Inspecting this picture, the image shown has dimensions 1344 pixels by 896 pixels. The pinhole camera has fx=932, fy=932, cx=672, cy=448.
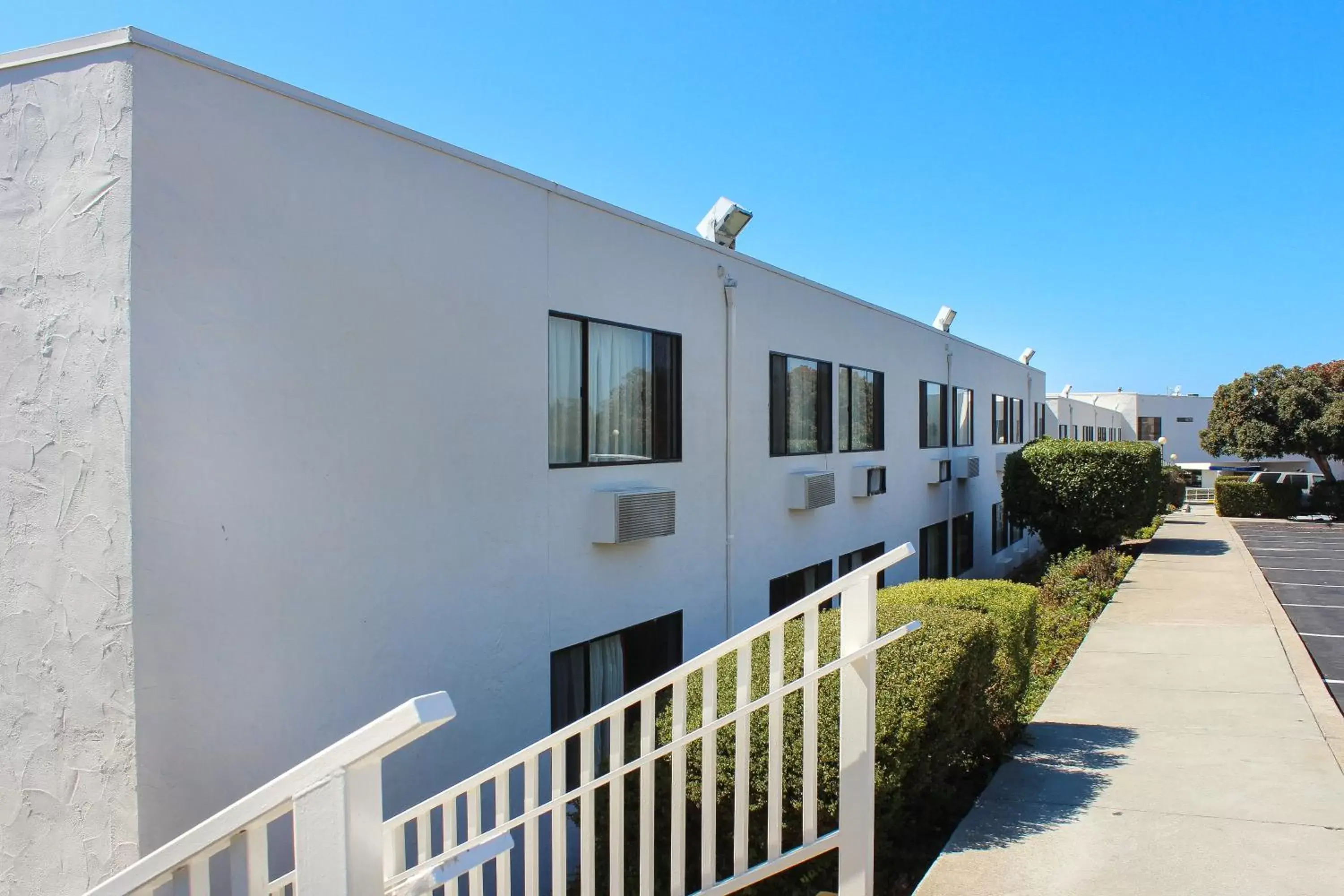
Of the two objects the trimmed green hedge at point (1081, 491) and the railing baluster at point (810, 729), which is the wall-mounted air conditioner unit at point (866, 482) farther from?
the railing baluster at point (810, 729)

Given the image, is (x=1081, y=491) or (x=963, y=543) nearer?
(x=963, y=543)

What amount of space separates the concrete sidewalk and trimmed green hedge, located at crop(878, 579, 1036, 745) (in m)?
0.31

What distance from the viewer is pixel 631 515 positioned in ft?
24.1

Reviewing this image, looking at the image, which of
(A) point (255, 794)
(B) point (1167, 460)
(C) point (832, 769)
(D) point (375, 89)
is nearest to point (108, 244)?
(D) point (375, 89)

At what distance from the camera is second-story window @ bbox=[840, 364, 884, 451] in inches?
484

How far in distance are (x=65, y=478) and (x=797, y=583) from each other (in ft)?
26.0

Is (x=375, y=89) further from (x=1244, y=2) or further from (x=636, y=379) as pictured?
(x=1244, y=2)

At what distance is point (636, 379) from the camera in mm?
7988

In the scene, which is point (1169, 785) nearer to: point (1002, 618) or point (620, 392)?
point (1002, 618)

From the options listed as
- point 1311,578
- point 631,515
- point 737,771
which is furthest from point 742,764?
point 1311,578

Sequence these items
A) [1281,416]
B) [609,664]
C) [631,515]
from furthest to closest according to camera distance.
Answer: [1281,416] → [609,664] → [631,515]

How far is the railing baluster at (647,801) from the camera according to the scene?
10.6ft

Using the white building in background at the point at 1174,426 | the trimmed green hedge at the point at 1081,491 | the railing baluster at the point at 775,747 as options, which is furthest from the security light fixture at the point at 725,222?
the white building in background at the point at 1174,426

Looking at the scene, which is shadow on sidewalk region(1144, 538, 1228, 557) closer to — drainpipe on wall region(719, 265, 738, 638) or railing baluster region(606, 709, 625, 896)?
drainpipe on wall region(719, 265, 738, 638)
